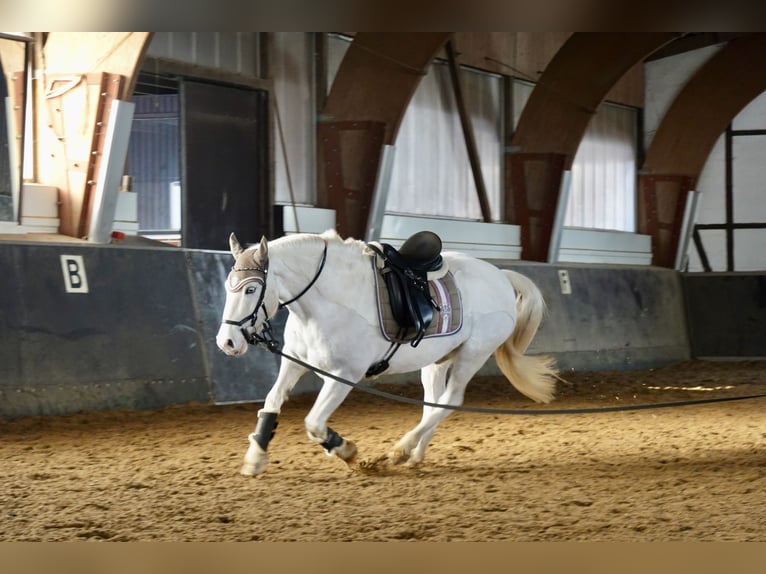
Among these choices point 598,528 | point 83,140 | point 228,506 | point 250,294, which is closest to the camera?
point 598,528

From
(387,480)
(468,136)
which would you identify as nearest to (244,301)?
(387,480)

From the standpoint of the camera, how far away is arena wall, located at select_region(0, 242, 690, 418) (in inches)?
310

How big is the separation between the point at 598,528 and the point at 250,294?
82.2 inches

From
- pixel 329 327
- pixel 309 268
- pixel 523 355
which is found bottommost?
pixel 523 355

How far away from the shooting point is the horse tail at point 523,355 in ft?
23.5

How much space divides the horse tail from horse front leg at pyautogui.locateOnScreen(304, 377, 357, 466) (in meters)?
1.75

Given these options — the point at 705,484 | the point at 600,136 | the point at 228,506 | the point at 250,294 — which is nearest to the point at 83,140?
the point at 250,294

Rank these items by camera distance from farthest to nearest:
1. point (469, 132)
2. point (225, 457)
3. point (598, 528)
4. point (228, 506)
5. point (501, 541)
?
point (469, 132) → point (225, 457) → point (228, 506) → point (598, 528) → point (501, 541)

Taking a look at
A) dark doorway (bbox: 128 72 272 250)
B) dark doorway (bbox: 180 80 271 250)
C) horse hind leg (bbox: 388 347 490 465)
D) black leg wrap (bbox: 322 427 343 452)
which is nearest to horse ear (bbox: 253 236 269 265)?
black leg wrap (bbox: 322 427 343 452)

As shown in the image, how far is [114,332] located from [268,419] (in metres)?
3.10

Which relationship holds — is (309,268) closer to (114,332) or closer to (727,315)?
(114,332)

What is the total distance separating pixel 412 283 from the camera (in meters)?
6.19

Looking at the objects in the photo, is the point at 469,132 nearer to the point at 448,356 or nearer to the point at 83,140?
the point at 83,140

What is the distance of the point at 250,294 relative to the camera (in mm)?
5383
